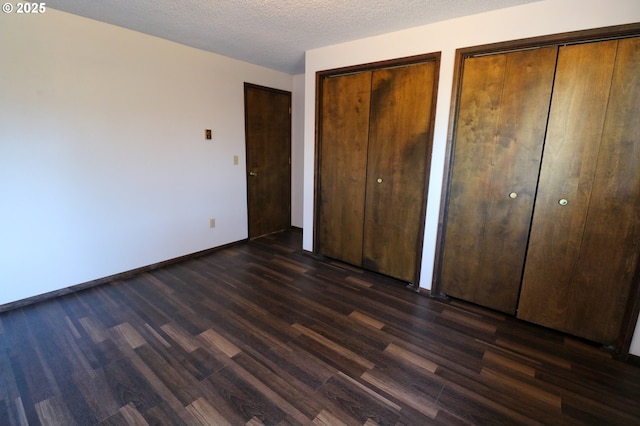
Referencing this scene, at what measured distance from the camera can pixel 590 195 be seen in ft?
6.72

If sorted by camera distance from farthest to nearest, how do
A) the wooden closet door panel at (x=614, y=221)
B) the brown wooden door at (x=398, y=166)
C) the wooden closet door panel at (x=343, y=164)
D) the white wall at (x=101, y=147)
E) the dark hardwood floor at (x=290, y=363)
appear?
1. the wooden closet door panel at (x=343, y=164)
2. the brown wooden door at (x=398, y=166)
3. the white wall at (x=101, y=147)
4. the wooden closet door panel at (x=614, y=221)
5. the dark hardwood floor at (x=290, y=363)

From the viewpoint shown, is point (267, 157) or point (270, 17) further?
point (267, 157)

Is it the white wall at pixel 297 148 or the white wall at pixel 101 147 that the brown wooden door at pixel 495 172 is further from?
the white wall at pixel 101 147

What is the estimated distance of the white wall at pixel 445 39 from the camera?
1.92 metres

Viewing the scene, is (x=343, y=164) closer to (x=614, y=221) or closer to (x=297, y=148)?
(x=297, y=148)

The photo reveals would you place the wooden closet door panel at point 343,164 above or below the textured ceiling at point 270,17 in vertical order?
below

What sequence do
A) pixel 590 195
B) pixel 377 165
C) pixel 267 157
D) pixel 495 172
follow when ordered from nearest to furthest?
pixel 590 195
pixel 495 172
pixel 377 165
pixel 267 157

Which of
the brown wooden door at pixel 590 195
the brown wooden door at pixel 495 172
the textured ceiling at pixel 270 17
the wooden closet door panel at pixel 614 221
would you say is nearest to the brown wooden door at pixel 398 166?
the brown wooden door at pixel 495 172

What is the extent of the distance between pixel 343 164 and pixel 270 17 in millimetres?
1520

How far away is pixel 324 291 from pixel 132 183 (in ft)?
7.26

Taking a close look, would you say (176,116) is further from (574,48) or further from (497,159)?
(574,48)

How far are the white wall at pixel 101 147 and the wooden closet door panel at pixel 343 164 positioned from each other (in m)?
1.31

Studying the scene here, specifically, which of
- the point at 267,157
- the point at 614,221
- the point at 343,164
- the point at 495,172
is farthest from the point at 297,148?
the point at 614,221

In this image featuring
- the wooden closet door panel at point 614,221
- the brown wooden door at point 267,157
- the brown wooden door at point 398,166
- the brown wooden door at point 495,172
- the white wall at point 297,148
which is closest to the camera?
the wooden closet door panel at point 614,221
